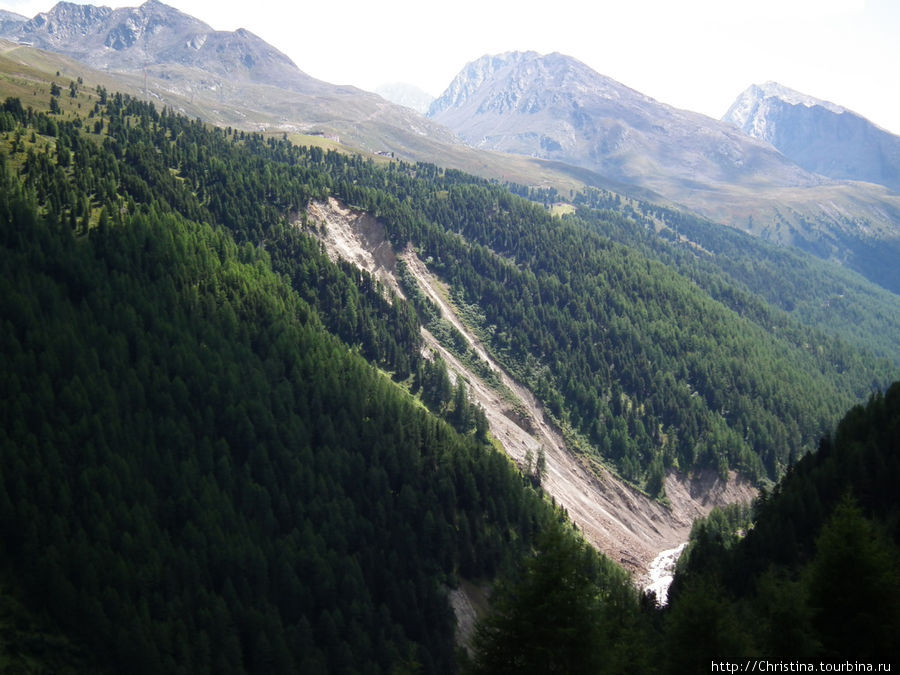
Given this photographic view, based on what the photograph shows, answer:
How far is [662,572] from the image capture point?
142250mm

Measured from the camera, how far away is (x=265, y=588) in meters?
96.9

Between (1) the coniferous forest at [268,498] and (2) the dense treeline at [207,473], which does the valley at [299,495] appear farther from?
(2) the dense treeline at [207,473]

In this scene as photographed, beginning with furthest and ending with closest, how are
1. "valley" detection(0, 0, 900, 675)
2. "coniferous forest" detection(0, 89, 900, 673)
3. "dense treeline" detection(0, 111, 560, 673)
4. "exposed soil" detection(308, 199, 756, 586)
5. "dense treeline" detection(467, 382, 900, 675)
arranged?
1. "exposed soil" detection(308, 199, 756, 586)
2. "dense treeline" detection(0, 111, 560, 673)
3. "valley" detection(0, 0, 900, 675)
4. "coniferous forest" detection(0, 89, 900, 673)
5. "dense treeline" detection(467, 382, 900, 675)

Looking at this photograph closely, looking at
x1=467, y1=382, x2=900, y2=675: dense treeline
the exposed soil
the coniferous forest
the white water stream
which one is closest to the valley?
x1=467, y1=382, x2=900, y2=675: dense treeline

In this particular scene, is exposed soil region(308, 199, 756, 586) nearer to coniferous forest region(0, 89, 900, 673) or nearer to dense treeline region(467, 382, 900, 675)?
coniferous forest region(0, 89, 900, 673)

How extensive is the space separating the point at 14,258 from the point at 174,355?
3149 centimetres

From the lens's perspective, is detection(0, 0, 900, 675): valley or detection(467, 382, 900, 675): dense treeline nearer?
detection(467, 382, 900, 675): dense treeline

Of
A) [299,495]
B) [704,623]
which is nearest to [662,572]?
[299,495]

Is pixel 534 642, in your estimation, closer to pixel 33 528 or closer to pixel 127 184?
pixel 33 528

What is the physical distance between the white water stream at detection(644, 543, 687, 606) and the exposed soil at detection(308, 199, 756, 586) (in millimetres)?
1444

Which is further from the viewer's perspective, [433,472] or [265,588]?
[433,472]

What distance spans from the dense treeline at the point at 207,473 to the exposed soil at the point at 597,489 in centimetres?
2484

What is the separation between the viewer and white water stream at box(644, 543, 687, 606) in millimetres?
129250

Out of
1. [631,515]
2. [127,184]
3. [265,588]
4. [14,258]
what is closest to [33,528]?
[265,588]
